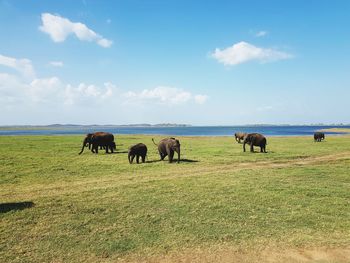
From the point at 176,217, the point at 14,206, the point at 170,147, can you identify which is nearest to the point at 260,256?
the point at 176,217

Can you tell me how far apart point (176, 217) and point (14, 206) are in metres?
5.67

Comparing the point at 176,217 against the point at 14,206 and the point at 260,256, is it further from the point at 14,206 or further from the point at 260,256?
the point at 14,206

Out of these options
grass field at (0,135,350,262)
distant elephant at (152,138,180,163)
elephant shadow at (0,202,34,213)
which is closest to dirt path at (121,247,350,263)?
grass field at (0,135,350,262)

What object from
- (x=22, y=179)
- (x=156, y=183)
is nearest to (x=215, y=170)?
(x=156, y=183)

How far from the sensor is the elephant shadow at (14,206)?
10383mm

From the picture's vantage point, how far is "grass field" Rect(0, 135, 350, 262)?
7.27 m

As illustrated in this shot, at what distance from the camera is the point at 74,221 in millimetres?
9203

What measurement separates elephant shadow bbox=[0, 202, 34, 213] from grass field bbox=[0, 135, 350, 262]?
3 centimetres

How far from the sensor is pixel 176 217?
9.48 m

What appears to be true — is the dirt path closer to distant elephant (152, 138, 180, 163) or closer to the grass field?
the grass field

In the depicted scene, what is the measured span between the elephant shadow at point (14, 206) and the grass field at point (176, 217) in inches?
1.3

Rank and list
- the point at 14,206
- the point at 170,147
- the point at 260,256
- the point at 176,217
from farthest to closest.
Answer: the point at 170,147
the point at 14,206
the point at 176,217
the point at 260,256

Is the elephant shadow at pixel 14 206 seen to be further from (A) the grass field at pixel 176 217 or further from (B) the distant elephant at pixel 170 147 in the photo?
(B) the distant elephant at pixel 170 147

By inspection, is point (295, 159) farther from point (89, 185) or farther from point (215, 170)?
point (89, 185)
